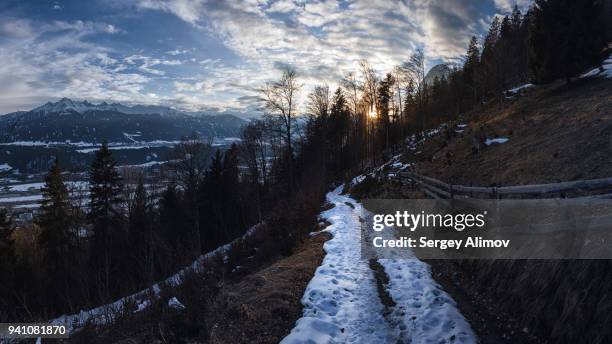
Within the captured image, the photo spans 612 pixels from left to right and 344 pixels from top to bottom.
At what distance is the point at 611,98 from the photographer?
14156 mm

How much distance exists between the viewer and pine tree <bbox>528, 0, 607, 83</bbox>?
63.0 feet

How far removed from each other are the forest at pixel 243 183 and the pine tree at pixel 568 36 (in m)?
0.06

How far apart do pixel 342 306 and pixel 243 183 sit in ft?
126

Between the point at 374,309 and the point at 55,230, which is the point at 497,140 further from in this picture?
the point at 55,230

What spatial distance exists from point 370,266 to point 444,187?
5.17 meters

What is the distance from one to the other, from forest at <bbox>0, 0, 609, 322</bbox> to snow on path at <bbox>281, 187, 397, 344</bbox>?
121 inches

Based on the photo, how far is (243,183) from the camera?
146 feet

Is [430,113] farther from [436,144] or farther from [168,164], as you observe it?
[168,164]

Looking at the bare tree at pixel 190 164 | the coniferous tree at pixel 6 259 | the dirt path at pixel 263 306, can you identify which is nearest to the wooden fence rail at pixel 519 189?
the dirt path at pixel 263 306

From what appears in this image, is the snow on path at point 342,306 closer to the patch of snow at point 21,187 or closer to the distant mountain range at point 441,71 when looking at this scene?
the distant mountain range at point 441,71

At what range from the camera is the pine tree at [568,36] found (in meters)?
19.2

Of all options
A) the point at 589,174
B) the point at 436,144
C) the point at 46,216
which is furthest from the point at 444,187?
the point at 46,216

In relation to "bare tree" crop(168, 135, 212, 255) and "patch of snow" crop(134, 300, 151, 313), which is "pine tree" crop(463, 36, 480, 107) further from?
"patch of snow" crop(134, 300, 151, 313)

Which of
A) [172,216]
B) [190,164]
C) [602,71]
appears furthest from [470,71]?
[172,216]
